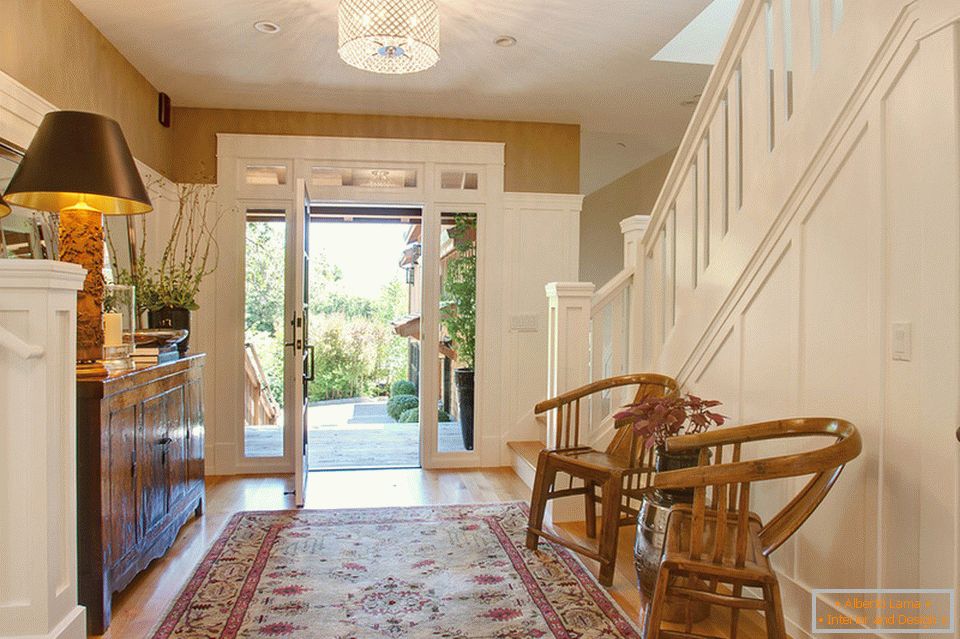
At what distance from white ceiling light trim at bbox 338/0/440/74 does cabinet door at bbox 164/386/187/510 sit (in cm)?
186

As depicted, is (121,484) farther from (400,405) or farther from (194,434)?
(400,405)

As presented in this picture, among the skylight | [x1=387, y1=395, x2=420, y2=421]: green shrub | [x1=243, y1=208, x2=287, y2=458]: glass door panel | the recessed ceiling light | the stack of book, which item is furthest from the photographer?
[x1=387, y1=395, x2=420, y2=421]: green shrub

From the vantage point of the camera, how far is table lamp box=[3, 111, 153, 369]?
245 centimetres

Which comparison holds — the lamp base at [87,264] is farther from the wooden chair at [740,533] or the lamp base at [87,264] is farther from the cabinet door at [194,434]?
the wooden chair at [740,533]

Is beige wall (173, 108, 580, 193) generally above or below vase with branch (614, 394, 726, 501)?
above

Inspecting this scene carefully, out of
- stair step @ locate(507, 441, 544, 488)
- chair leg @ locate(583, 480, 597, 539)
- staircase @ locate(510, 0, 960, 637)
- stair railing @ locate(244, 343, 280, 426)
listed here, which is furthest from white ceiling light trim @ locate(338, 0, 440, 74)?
stair railing @ locate(244, 343, 280, 426)

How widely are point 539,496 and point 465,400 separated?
78.4 inches

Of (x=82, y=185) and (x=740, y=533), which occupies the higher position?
(x=82, y=185)

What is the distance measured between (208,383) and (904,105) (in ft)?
14.5

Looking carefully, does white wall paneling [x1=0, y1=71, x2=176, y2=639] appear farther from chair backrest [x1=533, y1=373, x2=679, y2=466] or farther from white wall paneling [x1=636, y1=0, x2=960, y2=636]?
white wall paneling [x1=636, y1=0, x2=960, y2=636]

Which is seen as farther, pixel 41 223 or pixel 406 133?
pixel 406 133

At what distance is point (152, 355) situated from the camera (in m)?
3.00

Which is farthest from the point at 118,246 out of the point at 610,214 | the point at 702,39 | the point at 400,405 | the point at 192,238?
the point at 610,214

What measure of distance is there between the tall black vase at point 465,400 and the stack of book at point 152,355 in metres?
2.34
